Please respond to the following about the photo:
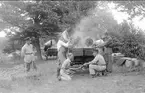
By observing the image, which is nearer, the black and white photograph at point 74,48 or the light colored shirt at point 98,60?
the black and white photograph at point 74,48

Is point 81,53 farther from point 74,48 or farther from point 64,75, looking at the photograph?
point 64,75

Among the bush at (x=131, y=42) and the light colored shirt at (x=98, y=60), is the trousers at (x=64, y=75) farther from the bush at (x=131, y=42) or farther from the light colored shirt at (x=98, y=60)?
the bush at (x=131, y=42)

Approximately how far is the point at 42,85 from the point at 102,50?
2870 mm

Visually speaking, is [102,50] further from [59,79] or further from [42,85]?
[42,85]

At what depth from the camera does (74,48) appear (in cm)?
684

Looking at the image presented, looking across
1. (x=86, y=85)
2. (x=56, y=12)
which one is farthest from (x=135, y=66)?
(x=56, y=12)

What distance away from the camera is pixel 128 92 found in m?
4.49

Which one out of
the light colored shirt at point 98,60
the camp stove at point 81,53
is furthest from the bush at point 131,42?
the light colored shirt at point 98,60

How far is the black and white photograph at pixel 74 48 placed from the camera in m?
5.65

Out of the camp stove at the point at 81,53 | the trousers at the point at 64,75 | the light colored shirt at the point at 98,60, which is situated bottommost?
the trousers at the point at 64,75

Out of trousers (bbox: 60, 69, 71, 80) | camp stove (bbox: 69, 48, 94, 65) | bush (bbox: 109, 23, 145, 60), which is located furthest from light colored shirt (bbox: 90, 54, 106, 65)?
bush (bbox: 109, 23, 145, 60)

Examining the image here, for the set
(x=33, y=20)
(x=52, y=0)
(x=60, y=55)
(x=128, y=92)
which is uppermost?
(x=52, y=0)

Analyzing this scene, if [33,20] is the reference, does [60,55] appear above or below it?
below

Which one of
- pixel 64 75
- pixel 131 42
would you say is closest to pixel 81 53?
pixel 64 75
